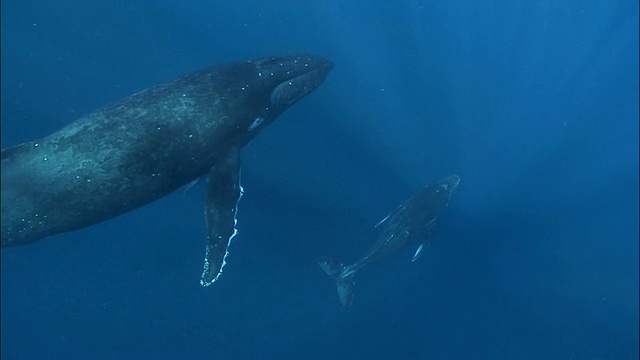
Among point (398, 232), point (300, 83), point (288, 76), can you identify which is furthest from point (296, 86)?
point (398, 232)

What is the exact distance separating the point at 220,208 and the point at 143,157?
6.14 feet

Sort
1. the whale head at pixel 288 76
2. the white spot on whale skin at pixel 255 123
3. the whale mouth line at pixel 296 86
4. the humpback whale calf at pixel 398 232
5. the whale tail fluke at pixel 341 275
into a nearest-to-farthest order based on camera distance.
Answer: the white spot on whale skin at pixel 255 123 → the whale head at pixel 288 76 → the whale mouth line at pixel 296 86 → the humpback whale calf at pixel 398 232 → the whale tail fluke at pixel 341 275

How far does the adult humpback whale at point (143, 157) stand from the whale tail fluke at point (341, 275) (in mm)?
4716

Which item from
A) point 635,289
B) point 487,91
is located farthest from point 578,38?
point 635,289

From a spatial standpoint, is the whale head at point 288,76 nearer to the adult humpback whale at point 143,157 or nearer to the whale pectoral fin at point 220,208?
the adult humpback whale at point 143,157

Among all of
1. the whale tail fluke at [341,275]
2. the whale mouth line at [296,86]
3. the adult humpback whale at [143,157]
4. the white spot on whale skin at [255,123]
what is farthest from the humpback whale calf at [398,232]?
the white spot on whale skin at [255,123]

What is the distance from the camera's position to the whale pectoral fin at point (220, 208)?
32.7ft

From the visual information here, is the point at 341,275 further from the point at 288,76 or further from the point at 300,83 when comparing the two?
the point at 288,76

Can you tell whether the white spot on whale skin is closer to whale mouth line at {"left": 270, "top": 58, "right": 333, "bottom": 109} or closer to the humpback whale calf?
whale mouth line at {"left": 270, "top": 58, "right": 333, "bottom": 109}

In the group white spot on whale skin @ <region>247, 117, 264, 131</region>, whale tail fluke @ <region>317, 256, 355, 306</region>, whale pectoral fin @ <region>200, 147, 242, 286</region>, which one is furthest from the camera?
whale tail fluke @ <region>317, 256, 355, 306</region>

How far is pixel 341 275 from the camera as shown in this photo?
1417 cm

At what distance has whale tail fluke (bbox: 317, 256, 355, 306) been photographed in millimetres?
14133

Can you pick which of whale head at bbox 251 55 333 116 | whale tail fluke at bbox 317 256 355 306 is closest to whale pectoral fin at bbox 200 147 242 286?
whale head at bbox 251 55 333 116

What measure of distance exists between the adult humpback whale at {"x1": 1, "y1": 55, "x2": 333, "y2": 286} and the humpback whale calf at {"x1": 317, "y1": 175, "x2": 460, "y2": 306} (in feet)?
16.3
